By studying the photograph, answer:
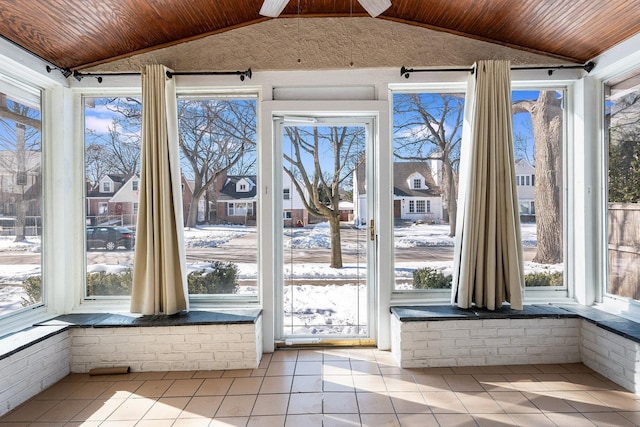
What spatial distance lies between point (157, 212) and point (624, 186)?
3.47m

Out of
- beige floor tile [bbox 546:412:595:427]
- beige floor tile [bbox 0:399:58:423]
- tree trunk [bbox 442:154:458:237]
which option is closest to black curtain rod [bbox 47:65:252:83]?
tree trunk [bbox 442:154:458:237]

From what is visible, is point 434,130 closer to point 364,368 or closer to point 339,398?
point 364,368

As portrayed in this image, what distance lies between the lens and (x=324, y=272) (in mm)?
3090

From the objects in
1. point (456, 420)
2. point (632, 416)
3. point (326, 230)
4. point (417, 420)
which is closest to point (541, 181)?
point (632, 416)

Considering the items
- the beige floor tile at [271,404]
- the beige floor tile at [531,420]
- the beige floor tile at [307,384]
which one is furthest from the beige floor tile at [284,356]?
the beige floor tile at [531,420]

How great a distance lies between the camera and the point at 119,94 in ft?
9.92

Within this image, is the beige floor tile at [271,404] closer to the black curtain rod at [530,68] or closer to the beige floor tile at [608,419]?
the beige floor tile at [608,419]

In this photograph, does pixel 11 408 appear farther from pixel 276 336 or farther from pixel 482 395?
pixel 482 395

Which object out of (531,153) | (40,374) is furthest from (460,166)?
(40,374)

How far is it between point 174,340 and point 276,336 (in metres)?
0.80

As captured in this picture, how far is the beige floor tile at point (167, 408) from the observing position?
2.07m

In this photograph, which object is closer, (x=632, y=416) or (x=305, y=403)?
(x=632, y=416)

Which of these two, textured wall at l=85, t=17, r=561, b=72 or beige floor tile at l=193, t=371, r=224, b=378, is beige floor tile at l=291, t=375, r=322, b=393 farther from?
textured wall at l=85, t=17, r=561, b=72

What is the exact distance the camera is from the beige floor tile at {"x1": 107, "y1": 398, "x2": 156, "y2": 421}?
6.79 feet
